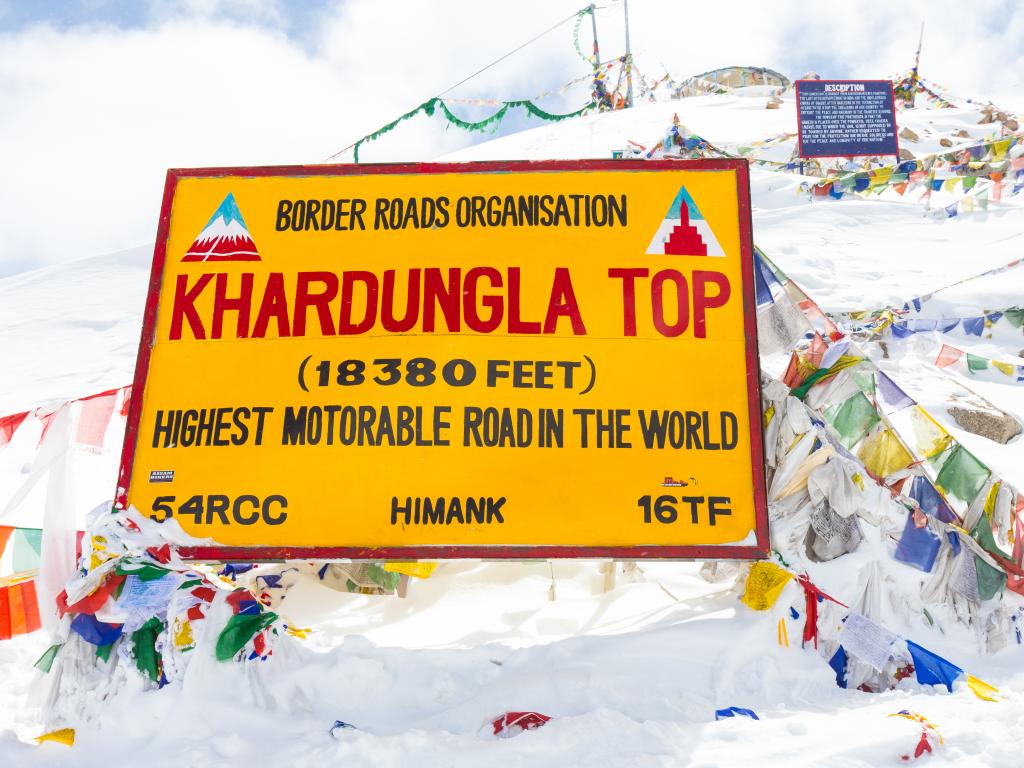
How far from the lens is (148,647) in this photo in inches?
125

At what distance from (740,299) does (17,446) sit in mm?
7105

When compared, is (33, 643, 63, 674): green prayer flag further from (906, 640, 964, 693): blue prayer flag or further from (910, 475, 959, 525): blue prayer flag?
(910, 475, 959, 525): blue prayer flag

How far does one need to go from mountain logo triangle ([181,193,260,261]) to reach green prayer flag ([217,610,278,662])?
187 centimetres

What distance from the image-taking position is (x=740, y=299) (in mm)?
3812

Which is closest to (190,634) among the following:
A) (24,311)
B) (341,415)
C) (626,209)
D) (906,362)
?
(341,415)

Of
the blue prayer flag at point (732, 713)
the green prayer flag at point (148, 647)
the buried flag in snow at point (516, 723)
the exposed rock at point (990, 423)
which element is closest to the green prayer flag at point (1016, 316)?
the exposed rock at point (990, 423)

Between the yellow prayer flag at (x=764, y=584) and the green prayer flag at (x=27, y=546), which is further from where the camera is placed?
the green prayer flag at (x=27, y=546)

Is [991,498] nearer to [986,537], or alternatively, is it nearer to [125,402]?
[986,537]

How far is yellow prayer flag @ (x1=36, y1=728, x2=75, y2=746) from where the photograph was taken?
113 inches

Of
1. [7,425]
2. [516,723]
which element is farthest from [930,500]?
[7,425]

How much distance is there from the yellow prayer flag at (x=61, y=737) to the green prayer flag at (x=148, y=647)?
32cm

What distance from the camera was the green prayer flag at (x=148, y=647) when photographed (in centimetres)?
312

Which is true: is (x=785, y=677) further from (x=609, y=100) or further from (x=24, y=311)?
(x=609, y=100)

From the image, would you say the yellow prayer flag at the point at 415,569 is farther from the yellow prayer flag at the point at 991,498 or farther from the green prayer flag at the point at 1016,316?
the green prayer flag at the point at 1016,316
